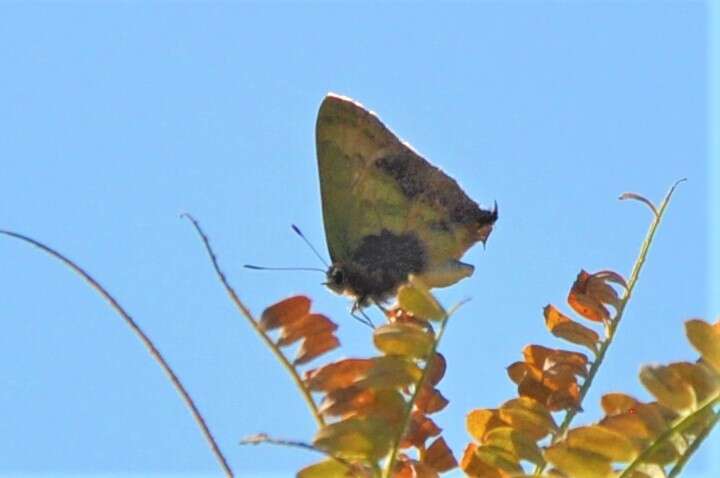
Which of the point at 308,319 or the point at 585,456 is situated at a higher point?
the point at 308,319

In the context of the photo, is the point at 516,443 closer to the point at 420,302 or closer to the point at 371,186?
the point at 420,302

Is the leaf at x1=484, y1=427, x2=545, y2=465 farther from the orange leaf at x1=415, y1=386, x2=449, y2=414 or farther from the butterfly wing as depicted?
the butterfly wing

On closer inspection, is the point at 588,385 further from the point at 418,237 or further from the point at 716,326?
the point at 418,237

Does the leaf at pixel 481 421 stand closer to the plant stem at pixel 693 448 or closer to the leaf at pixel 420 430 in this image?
the leaf at pixel 420 430

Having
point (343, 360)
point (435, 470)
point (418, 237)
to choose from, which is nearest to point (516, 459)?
point (435, 470)

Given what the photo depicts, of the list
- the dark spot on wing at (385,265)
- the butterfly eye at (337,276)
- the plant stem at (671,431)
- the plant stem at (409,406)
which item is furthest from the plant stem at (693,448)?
the butterfly eye at (337,276)

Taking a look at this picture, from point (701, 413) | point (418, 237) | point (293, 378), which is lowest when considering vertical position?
point (701, 413)
